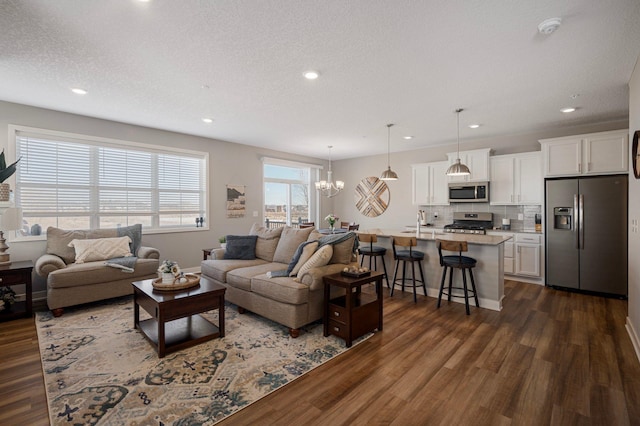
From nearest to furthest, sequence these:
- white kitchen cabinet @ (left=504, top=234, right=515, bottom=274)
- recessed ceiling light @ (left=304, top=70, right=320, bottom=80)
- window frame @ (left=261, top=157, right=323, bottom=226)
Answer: recessed ceiling light @ (left=304, top=70, right=320, bottom=80), white kitchen cabinet @ (left=504, top=234, right=515, bottom=274), window frame @ (left=261, top=157, right=323, bottom=226)

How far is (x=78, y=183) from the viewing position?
15.7 ft

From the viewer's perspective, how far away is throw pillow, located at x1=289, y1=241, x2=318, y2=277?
3405mm

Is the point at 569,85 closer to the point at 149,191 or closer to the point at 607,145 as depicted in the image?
the point at 607,145

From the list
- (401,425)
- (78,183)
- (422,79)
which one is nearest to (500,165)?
(422,79)

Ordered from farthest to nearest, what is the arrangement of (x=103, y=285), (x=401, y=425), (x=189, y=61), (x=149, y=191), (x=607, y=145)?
(x=149, y=191)
(x=607, y=145)
(x=103, y=285)
(x=189, y=61)
(x=401, y=425)

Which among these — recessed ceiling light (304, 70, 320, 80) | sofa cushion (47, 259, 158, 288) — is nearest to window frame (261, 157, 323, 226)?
sofa cushion (47, 259, 158, 288)

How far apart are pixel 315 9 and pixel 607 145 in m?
4.97

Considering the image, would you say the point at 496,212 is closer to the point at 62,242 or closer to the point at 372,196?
the point at 372,196

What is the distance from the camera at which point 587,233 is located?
182 inches

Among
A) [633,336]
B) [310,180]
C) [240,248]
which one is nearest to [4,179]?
[240,248]

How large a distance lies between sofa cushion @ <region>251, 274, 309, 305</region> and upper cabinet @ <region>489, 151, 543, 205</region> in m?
4.63

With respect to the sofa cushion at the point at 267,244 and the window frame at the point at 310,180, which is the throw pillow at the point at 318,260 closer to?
the sofa cushion at the point at 267,244

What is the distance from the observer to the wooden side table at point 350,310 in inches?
115

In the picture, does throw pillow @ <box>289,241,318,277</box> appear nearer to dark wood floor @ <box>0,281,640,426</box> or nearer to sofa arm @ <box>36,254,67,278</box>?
dark wood floor @ <box>0,281,640,426</box>
